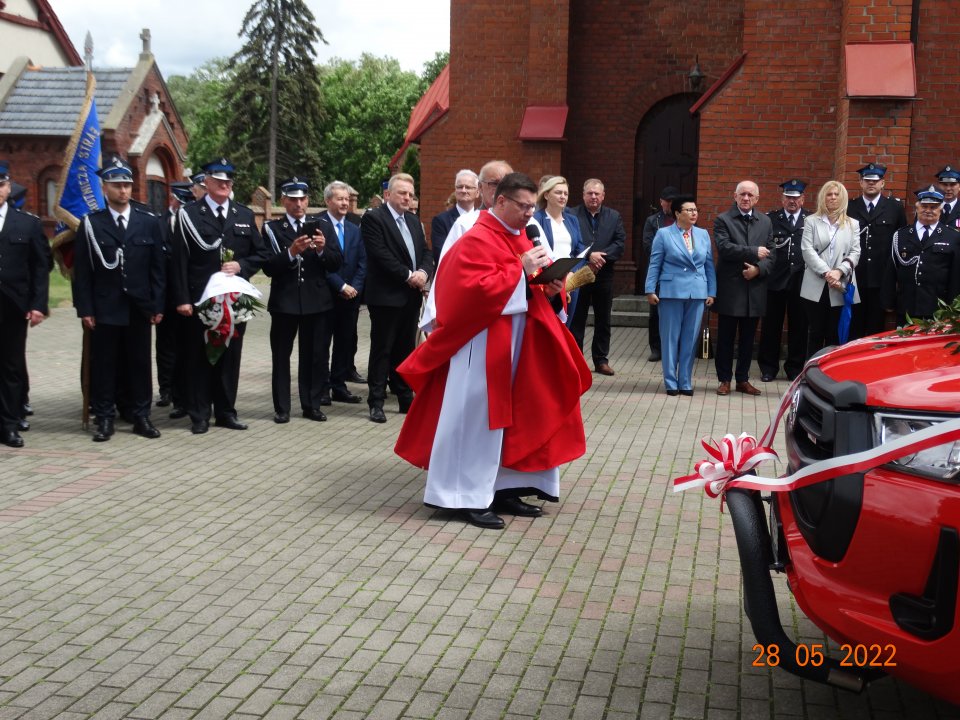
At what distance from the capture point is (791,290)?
12.7 metres

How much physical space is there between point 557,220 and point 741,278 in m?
2.09

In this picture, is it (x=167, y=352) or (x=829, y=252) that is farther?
(x=829, y=252)

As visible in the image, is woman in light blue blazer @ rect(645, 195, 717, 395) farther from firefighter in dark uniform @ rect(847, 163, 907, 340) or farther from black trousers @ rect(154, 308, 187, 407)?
black trousers @ rect(154, 308, 187, 407)

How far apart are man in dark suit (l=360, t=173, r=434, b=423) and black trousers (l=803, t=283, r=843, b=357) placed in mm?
4348

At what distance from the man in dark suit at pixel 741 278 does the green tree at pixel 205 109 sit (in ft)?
78.5

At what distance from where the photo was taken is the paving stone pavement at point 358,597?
420 centimetres

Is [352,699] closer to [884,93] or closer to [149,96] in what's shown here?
[884,93]

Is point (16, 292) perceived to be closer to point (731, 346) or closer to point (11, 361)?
point (11, 361)

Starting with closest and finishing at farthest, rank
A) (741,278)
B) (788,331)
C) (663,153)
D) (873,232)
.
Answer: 1. (741,278)
2. (873,232)
3. (788,331)
4. (663,153)

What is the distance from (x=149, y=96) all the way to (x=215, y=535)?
1566 inches

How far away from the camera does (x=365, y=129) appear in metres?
81.1

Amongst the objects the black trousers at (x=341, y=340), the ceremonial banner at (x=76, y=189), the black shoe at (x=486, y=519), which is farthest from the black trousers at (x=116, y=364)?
the black shoe at (x=486, y=519)

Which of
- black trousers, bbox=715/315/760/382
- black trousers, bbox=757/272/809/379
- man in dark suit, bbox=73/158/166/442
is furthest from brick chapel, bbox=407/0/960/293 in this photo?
man in dark suit, bbox=73/158/166/442

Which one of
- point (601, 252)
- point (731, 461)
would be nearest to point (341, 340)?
point (601, 252)
